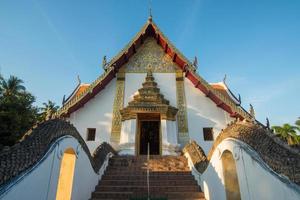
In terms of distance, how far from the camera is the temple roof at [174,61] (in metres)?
9.13

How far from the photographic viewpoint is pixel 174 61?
35.7 feet

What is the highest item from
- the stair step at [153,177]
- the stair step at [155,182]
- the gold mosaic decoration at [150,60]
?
the gold mosaic decoration at [150,60]

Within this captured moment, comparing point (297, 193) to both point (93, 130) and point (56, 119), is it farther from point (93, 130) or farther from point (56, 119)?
point (93, 130)

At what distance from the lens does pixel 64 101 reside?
9.87 meters

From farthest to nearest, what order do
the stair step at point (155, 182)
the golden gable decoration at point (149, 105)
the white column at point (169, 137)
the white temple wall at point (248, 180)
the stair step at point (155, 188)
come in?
the golden gable decoration at point (149, 105) < the white column at point (169, 137) < the stair step at point (155, 182) < the stair step at point (155, 188) < the white temple wall at point (248, 180)

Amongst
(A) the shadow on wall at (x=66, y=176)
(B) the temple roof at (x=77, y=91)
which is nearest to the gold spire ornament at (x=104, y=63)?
(B) the temple roof at (x=77, y=91)

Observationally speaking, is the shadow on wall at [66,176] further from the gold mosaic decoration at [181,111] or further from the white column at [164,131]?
the gold mosaic decoration at [181,111]

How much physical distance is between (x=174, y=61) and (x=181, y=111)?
2600 millimetres

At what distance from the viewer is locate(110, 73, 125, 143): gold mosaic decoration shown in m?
9.20

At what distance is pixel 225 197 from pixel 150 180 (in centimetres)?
218

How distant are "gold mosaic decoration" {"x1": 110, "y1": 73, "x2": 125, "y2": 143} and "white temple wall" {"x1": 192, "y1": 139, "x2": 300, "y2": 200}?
5336mm

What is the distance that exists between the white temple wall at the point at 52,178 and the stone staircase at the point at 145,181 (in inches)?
21.3

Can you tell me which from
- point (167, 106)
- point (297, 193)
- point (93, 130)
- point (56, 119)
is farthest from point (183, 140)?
point (297, 193)

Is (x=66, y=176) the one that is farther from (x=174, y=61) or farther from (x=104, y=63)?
(x=174, y=61)
